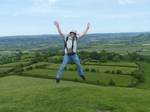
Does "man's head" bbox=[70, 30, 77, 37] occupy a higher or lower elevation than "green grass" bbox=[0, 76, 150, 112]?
higher

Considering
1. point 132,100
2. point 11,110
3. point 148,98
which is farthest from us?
point 148,98

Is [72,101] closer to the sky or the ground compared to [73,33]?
closer to the ground

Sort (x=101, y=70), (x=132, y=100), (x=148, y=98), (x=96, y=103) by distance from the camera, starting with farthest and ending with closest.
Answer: (x=101, y=70), (x=148, y=98), (x=132, y=100), (x=96, y=103)

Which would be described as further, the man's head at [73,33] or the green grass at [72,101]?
the man's head at [73,33]

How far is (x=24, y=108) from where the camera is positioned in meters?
11.0

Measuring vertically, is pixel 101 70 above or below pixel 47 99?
below

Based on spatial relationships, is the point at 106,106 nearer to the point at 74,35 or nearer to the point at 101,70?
the point at 74,35

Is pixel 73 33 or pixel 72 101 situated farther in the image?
pixel 73 33

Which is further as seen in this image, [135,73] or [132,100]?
[135,73]

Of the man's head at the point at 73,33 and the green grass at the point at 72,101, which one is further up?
the man's head at the point at 73,33

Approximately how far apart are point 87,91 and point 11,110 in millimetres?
5300

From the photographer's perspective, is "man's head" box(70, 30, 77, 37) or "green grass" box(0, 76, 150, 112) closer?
"green grass" box(0, 76, 150, 112)

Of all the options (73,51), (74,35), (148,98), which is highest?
(74,35)

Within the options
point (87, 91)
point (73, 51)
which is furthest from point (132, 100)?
point (73, 51)
